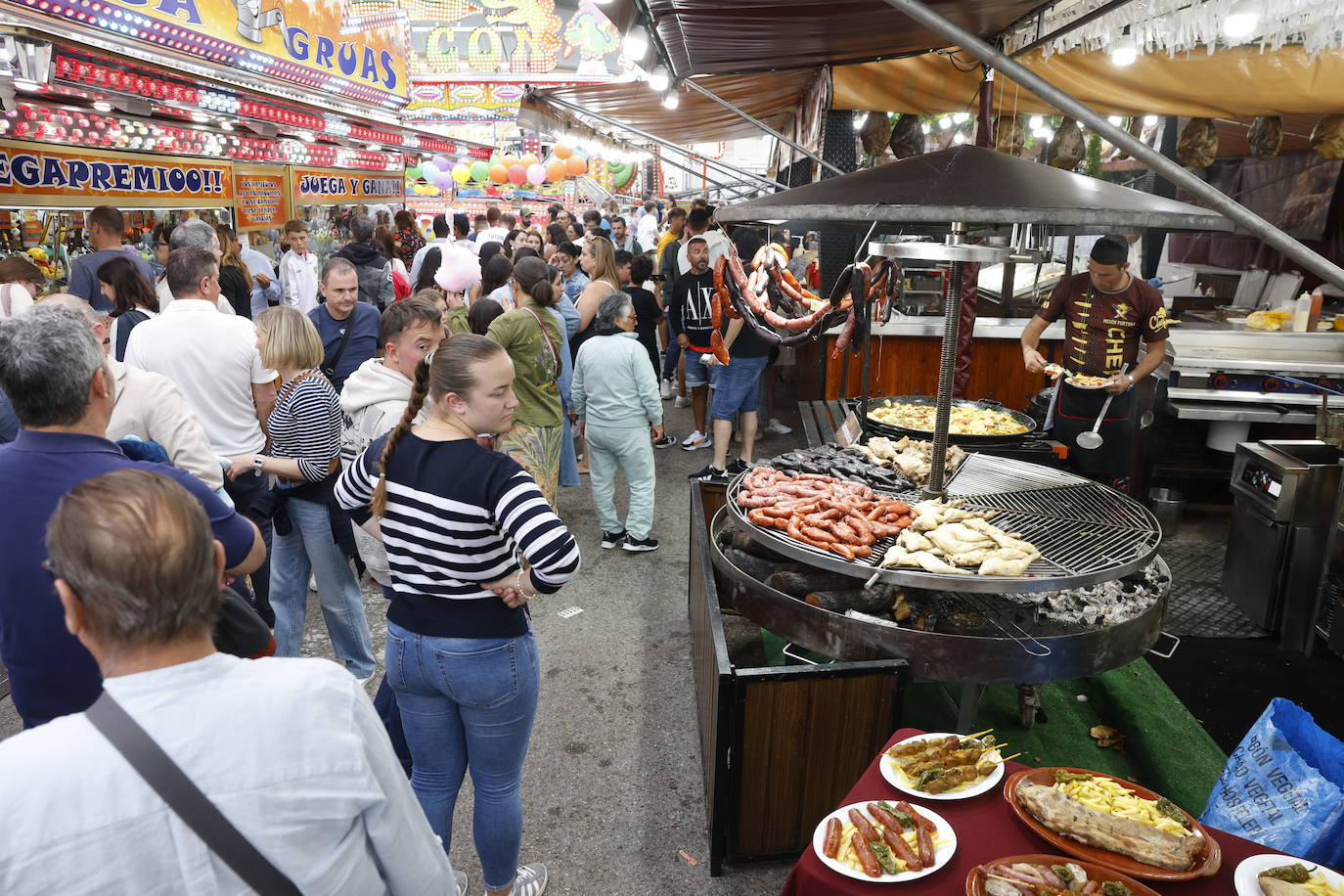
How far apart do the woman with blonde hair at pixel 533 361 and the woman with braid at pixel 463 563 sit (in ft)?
9.48

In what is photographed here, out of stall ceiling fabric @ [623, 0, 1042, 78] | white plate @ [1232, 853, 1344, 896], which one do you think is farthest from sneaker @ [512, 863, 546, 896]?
stall ceiling fabric @ [623, 0, 1042, 78]

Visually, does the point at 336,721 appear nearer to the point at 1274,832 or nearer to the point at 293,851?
the point at 293,851

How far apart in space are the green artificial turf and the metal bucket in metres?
2.28

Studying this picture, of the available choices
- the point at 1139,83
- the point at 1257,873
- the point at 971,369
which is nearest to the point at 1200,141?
the point at 1139,83

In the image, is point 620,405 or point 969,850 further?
point 620,405

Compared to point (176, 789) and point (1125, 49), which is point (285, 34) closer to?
point (1125, 49)

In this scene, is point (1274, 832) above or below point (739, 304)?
below

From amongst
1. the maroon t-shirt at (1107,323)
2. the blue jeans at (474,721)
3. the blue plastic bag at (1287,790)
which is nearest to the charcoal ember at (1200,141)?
the maroon t-shirt at (1107,323)

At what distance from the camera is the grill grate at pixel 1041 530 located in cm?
324

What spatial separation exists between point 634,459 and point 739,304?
1.41m

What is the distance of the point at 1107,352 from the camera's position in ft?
18.9

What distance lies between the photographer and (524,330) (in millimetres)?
5734

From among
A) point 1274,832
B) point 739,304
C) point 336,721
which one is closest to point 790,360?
point 739,304

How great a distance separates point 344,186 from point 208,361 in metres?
11.2
